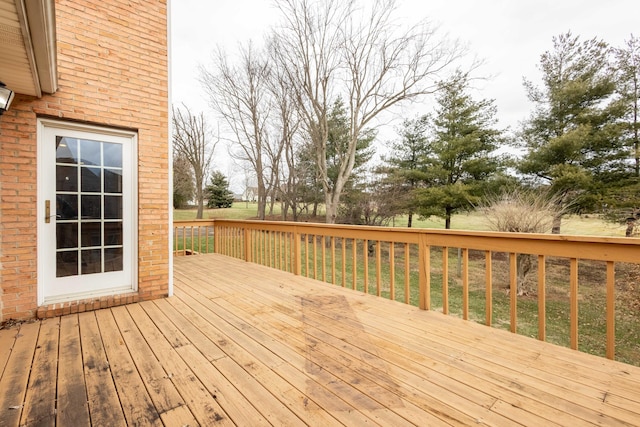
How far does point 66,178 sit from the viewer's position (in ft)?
9.53

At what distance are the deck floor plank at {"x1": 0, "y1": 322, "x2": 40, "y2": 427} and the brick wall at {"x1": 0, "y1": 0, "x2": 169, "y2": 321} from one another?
51 cm

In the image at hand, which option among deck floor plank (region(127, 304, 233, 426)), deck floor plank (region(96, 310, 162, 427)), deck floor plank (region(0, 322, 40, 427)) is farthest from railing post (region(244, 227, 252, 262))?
deck floor plank (region(0, 322, 40, 427))

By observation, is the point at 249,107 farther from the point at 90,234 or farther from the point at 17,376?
the point at 17,376

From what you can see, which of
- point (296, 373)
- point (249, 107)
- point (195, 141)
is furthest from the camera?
point (195, 141)

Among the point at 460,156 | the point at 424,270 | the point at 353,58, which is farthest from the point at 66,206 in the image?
the point at 460,156

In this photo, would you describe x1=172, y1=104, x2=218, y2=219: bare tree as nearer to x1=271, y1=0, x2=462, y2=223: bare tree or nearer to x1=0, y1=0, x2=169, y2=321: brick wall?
x1=271, y1=0, x2=462, y2=223: bare tree

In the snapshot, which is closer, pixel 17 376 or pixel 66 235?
pixel 17 376

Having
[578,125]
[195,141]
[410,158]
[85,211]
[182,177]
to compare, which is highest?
[195,141]

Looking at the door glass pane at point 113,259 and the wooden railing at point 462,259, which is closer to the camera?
the wooden railing at point 462,259

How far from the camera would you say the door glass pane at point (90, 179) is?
2988mm

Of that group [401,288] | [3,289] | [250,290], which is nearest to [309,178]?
[401,288]

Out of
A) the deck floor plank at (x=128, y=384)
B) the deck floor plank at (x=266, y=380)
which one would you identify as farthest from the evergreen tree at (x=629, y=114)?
the deck floor plank at (x=128, y=384)

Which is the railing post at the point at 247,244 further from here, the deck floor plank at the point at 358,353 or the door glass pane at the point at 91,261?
the door glass pane at the point at 91,261

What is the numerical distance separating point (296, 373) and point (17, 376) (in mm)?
1745
